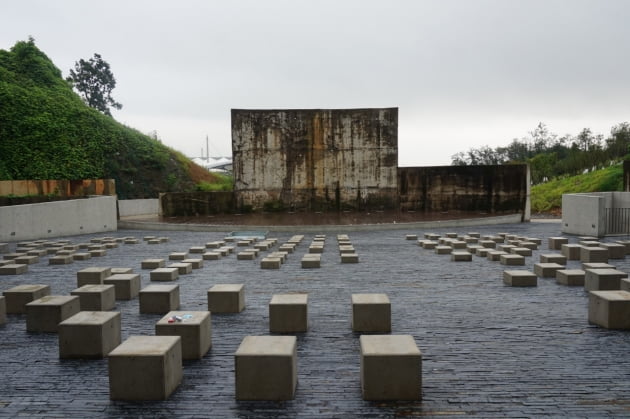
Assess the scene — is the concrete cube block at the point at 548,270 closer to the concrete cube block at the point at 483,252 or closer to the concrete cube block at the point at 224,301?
the concrete cube block at the point at 483,252

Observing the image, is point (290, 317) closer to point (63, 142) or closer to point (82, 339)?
point (82, 339)

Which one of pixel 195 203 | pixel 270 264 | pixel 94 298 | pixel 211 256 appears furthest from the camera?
pixel 195 203

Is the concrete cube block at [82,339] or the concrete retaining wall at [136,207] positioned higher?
the concrete retaining wall at [136,207]

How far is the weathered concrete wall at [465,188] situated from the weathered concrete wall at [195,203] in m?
10.0

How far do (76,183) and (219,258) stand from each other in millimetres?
17507

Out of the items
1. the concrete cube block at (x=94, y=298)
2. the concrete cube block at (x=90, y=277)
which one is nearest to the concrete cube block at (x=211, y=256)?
the concrete cube block at (x=90, y=277)

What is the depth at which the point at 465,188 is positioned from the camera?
26438 mm

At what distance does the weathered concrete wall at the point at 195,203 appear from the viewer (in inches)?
1053

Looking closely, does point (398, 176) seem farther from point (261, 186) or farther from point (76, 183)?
point (76, 183)

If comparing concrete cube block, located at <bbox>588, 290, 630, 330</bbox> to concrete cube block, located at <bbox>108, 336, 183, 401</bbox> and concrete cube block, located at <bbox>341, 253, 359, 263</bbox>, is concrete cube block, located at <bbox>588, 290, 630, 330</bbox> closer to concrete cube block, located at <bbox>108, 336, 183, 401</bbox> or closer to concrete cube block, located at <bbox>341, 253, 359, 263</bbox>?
concrete cube block, located at <bbox>108, 336, 183, 401</bbox>

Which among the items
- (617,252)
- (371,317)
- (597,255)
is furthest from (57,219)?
(617,252)

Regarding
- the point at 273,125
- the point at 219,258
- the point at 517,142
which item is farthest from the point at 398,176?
the point at 517,142

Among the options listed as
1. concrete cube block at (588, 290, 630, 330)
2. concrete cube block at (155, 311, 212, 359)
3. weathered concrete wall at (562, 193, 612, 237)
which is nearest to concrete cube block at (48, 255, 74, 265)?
concrete cube block at (155, 311, 212, 359)

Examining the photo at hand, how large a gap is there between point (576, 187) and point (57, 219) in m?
41.5
